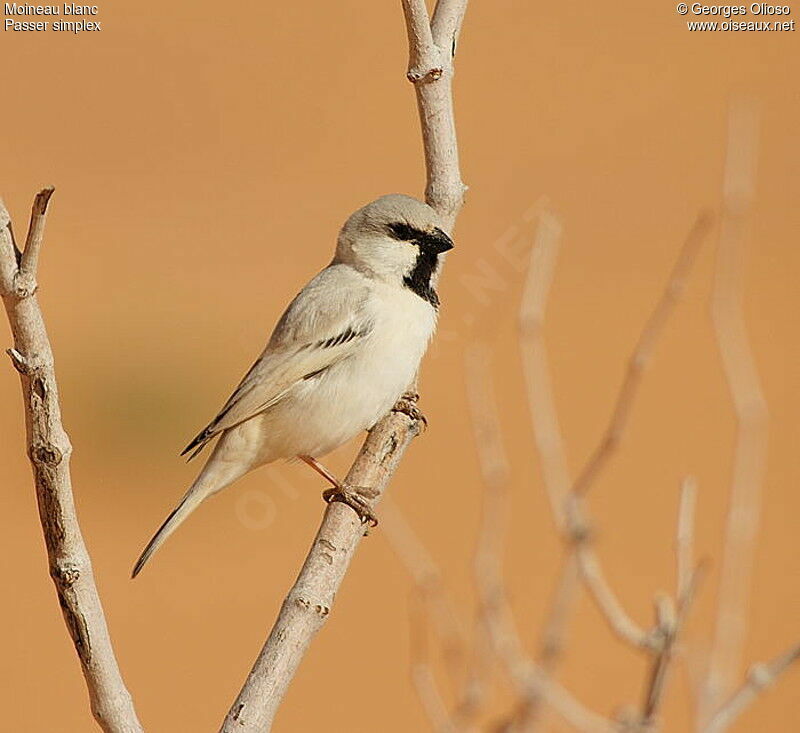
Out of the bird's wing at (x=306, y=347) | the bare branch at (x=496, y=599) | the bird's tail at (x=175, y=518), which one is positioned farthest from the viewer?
the bird's wing at (x=306, y=347)

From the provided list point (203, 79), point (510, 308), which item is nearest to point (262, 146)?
point (203, 79)

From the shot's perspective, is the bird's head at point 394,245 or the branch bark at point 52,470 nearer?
the branch bark at point 52,470

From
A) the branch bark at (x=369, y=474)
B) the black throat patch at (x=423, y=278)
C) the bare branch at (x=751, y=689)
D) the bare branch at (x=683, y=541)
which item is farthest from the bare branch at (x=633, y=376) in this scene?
the black throat patch at (x=423, y=278)

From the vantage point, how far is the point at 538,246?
268 cm

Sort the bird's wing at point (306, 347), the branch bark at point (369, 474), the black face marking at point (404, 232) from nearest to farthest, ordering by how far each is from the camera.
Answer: the branch bark at point (369, 474) < the black face marking at point (404, 232) < the bird's wing at point (306, 347)

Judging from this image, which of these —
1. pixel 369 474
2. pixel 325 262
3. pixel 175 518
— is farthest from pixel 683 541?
pixel 325 262

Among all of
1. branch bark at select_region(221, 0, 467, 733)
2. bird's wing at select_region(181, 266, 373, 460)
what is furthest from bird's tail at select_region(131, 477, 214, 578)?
branch bark at select_region(221, 0, 467, 733)

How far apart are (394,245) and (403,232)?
9cm

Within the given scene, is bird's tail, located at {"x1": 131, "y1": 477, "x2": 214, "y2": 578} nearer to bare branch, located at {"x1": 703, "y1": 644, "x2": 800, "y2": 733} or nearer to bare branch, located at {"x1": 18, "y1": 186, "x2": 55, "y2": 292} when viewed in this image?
bare branch, located at {"x1": 18, "y1": 186, "x2": 55, "y2": 292}

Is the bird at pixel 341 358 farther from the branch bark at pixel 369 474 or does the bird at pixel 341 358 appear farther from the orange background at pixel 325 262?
the orange background at pixel 325 262

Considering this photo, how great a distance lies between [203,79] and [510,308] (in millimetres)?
8648

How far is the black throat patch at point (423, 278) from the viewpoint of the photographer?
152 inches

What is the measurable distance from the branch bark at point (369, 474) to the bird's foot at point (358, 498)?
18mm

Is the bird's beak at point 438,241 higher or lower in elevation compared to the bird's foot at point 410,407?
higher
